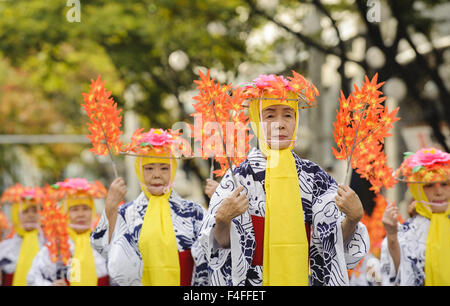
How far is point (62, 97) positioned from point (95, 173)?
379 centimetres

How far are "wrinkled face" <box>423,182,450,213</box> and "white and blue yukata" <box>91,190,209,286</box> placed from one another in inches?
70.1

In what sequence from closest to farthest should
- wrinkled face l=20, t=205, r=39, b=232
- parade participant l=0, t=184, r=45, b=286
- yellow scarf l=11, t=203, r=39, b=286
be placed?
yellow scarf l=11, t=203, r=39, b=286 < parade participant l=0, t=184, r=45, b=286 < wrinkled face l=20, t=205, r=39, b=232

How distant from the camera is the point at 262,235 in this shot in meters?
3.67

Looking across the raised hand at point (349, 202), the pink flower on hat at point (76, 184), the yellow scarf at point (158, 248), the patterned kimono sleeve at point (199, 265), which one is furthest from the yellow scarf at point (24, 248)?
the raised hand at point (349, 202)

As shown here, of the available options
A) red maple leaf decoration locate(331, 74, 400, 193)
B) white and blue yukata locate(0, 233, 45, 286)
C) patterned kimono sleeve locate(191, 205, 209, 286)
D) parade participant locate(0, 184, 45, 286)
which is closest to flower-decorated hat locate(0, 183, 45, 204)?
parade participant locate(0, 184, 45, 286)

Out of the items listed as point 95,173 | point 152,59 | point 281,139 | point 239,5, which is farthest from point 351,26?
point 95,173

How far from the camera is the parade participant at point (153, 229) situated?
479cm

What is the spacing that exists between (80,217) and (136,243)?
47.9 inches

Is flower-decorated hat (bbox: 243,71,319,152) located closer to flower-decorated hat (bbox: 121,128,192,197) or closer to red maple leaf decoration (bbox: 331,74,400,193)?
red maple leaf decoration (bbox: 331,74,400,193)

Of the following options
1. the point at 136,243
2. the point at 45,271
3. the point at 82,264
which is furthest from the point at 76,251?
the point at 136,243

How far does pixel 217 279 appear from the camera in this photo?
3.79 meters

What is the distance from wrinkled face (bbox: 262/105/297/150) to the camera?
3.71 meters

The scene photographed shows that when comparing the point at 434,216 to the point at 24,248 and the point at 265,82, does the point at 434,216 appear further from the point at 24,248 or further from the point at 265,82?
the point at 24,248
